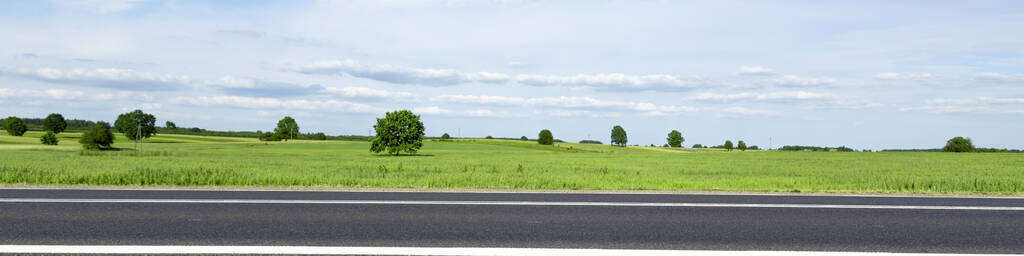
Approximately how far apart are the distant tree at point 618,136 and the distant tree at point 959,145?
86549 millimetres

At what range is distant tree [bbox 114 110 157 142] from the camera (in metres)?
117

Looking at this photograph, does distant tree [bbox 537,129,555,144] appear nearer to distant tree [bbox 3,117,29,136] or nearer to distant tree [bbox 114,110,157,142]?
distant tree [bbox 114,110,157,142]

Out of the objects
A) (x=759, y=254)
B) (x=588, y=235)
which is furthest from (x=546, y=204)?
(x=759, y=254)

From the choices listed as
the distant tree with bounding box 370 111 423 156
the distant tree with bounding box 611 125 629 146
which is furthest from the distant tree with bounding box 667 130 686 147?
the distant tree with bounding box 370 111 423 156

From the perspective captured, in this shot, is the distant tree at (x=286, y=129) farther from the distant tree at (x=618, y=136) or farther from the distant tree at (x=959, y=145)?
the distant tree at (x=959, y=145)

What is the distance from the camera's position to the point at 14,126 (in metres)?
131

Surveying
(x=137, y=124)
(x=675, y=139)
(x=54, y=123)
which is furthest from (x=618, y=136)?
(x=54, y=123)

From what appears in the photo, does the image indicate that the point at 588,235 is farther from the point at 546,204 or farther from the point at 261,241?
the point at 261,241

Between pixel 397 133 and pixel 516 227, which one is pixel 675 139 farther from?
pixel 516 227

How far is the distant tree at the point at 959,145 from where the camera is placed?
67.6 meters

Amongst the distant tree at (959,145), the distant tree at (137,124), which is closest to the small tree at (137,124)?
the distant tree at (137,124)

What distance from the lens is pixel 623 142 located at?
154 metres

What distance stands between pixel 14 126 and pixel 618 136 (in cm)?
13822

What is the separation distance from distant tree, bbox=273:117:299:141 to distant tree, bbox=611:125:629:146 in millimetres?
77685
